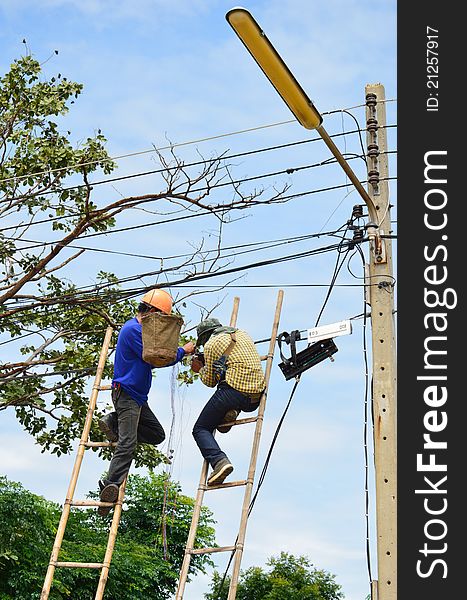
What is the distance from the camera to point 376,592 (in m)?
7.30

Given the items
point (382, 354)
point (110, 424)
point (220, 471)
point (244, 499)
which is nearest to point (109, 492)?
point (110, 424)

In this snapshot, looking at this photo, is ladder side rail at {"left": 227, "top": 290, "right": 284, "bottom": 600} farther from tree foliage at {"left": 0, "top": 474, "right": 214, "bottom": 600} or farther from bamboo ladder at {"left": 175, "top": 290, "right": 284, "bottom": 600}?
tree foliage at {"left": 0, "top": 474, "right": 214, "bottom": 600}

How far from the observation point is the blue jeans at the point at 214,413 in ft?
29.1

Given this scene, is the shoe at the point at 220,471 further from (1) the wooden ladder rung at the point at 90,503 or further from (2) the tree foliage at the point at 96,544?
(2) the tree foliage at the point at 96,544

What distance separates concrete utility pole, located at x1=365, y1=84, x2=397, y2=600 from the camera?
24.0 feet

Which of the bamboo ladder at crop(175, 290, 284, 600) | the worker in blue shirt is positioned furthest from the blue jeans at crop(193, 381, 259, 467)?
the worker in blue shirt

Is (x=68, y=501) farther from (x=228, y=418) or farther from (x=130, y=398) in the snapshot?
(x=228, y=418)

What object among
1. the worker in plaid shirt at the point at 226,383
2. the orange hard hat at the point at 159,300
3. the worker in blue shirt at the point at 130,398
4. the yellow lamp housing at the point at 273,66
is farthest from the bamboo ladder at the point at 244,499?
the yellow lamp housing at the point at 273,66

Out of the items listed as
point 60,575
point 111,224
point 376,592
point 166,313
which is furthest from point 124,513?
point 376,592

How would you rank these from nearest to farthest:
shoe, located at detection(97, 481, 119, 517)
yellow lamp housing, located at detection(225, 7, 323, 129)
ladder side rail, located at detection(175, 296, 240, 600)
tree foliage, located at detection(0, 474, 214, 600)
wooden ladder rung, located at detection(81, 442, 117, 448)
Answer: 1. yellow lamp housing, located at detection(225, 7, 323, 129)
2. ladder side rail, located at detection(175, 296, 240, 600)
3. shoe, located at detection(97, 481, 119, 517)
4. wooden ladder rung, located at detection(81, 442, 117, 448)
5. tree foliage, located at detection(0, 474, 214, 600)

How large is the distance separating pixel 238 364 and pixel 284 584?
11310mm

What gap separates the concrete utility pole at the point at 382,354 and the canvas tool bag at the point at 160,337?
198cm

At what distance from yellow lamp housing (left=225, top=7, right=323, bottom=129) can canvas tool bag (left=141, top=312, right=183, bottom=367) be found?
8.40 feet

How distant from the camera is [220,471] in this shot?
8.62m
